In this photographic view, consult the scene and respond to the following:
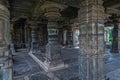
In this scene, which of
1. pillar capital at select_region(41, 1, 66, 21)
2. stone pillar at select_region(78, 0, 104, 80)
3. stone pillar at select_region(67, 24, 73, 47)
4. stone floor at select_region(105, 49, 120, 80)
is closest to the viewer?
stone pillar at select_region(78, 0, 104, 80)

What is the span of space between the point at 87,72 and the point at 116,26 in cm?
710

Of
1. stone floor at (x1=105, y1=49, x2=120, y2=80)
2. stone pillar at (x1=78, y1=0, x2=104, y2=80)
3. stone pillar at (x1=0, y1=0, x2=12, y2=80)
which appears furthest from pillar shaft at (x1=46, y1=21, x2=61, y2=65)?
stone pillar at (x1=0, y1=0, x2=12, y2=80)

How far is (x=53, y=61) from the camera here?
15.8ft

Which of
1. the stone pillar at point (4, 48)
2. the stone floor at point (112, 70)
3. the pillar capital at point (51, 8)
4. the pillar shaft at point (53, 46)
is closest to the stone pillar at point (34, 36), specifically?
the pillar shaft at point (53, 46)

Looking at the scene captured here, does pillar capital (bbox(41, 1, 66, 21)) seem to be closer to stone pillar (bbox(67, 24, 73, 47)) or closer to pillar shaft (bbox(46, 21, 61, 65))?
pillar shaft (bbox(46, 21, 61, 65))

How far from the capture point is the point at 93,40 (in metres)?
2.58

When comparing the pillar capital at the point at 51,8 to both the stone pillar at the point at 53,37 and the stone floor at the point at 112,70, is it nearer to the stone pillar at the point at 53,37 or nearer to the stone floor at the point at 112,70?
the stone pillar at the point at 53,37

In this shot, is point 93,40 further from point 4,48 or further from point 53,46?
point 53,46

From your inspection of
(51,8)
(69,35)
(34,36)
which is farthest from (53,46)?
(69,35)

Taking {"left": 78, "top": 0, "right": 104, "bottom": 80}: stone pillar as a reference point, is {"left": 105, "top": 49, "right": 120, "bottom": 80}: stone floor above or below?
below

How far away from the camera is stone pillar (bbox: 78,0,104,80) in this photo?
2.58 meters

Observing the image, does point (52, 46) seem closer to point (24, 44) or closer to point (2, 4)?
point (2, 4)

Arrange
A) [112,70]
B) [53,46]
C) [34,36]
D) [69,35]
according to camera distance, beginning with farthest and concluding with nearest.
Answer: [69,35]
[34,36]
[53,46]
[112,70]

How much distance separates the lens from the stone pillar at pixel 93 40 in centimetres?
258
